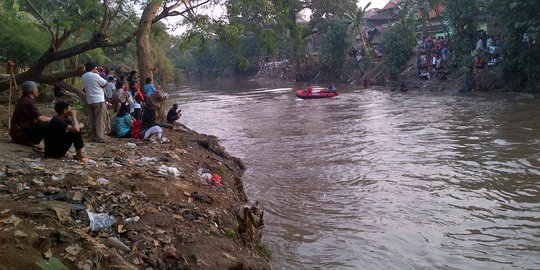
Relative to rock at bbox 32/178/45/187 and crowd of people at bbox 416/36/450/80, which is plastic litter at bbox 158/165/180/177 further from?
crowd of people at bbox 416/36/450/80

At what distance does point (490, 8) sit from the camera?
23.0m

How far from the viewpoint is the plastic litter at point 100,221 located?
4582 millimetres

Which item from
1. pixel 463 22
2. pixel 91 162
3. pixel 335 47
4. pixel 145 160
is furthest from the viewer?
pixel 335 47

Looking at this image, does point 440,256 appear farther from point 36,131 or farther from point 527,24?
point 527,24

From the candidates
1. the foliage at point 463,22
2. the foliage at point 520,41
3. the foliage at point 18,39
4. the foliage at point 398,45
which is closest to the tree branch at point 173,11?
the foliage at point 18,39

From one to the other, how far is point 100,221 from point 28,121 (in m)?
3.34

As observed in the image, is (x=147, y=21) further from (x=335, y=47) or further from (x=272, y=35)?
(x=335, y=47)

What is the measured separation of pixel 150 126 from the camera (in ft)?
33.2

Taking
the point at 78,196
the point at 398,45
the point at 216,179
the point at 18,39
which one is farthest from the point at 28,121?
the point at 398,45

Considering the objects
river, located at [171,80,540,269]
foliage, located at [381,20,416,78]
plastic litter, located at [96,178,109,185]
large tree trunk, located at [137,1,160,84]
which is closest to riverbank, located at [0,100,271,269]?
plastic litter, located at [96,178,109,185]

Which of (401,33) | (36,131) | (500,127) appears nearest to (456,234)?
(36,131)

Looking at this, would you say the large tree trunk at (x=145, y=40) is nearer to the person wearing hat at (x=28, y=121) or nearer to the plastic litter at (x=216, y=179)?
the plastic litter at (x=216, y=179)

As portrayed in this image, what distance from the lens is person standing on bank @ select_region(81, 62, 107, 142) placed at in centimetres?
862

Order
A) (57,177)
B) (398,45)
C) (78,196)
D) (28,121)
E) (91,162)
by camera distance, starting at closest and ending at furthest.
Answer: (78,196), (57,177), (91,162), (28,121), (398,45)
